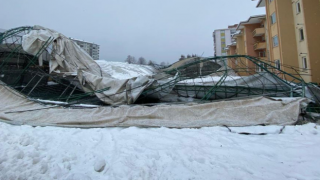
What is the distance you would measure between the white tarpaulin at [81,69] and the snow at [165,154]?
260 cm

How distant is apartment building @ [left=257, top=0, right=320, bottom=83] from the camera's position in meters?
12.4

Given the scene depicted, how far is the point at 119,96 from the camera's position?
6340mm

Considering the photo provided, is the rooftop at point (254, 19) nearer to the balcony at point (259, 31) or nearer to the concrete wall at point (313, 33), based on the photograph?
the balcony at point (259, 31)

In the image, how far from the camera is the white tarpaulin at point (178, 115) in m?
4.16

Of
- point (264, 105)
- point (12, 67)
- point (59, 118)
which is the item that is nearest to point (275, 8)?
point (264, 105)

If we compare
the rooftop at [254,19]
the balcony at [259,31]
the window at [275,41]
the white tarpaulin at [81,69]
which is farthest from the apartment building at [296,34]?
the white tarpaulin at [81,69]

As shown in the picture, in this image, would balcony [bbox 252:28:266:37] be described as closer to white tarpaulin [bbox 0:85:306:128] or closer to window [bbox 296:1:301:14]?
window [bbox 296:1:301:14]

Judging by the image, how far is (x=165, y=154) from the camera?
281 centimetres

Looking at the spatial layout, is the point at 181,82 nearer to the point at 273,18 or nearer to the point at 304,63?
the point at 304,63

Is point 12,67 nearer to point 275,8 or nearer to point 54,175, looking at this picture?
point 54,175

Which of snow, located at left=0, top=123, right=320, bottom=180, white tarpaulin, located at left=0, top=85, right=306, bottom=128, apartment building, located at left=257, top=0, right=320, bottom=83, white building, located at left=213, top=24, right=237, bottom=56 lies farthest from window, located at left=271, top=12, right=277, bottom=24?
white building, located at left=213, top=24, right=237, bottom=56

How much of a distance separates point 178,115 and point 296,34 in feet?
52.1

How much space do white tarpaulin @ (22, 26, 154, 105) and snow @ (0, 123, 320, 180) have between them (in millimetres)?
2599

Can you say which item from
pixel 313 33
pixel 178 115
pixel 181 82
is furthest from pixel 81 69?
pixel 313 33
